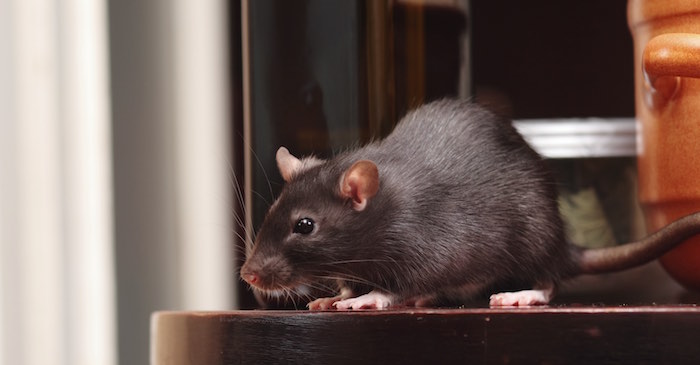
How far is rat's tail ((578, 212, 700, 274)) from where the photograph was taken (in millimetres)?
708

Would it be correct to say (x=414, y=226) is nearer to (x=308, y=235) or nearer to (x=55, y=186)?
(x=308, y=235)

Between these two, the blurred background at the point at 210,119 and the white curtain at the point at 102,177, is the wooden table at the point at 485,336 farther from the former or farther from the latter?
the white curtain at the point at 102,177

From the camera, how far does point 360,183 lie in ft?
2.13

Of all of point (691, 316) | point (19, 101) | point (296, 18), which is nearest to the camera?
point (691, 316)

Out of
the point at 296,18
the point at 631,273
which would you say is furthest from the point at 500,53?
the point at 296,18

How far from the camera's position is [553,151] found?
1.02 meters

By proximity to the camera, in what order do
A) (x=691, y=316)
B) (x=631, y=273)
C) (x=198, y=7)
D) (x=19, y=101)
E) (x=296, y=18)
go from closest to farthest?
(x=691, y=316) → (x=296, y=18) → (x=19, y=101) → (x=631, y=273) → (x=198, y=7)

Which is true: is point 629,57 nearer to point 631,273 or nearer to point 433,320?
point 631,273

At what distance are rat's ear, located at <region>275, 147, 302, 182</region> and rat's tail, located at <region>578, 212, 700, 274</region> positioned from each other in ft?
0.82

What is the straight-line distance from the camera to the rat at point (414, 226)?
665mm

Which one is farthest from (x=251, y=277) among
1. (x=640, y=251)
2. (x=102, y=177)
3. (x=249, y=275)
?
(x=102, y=177)

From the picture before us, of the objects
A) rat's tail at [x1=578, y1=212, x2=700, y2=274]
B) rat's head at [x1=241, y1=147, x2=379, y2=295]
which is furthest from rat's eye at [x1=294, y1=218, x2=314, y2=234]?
rat's tail at [x1=578, y1=212, x2=700, y2=274]

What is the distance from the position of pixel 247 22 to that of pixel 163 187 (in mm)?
431

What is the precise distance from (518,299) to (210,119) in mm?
578
